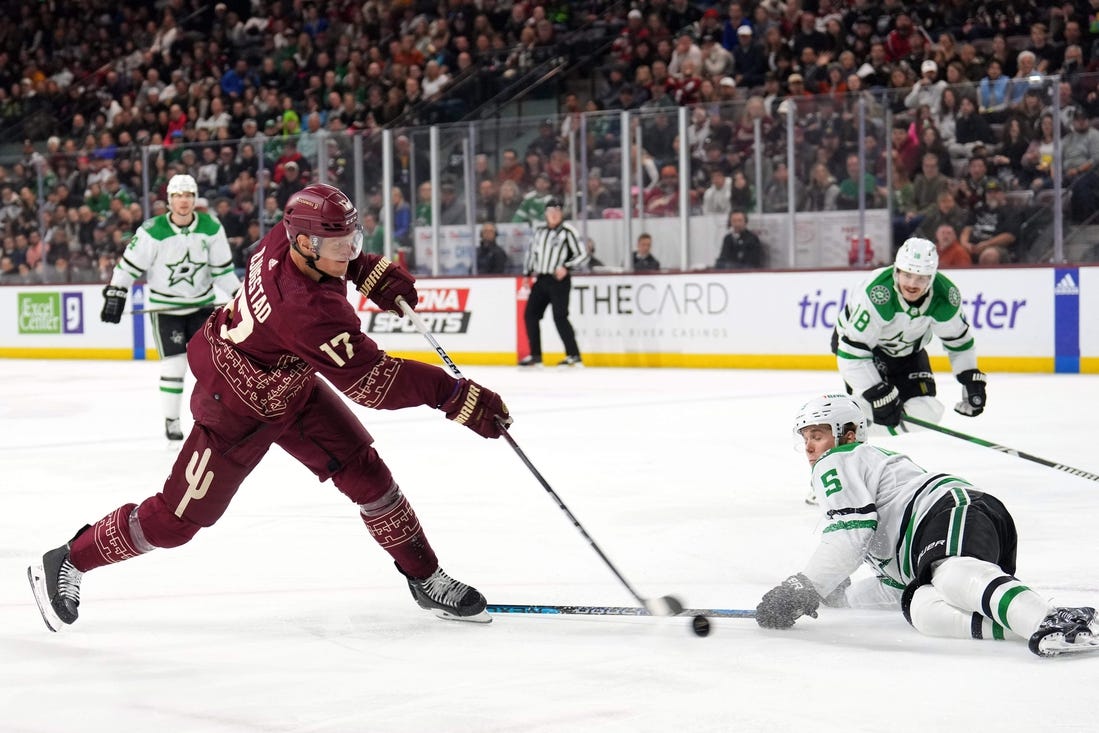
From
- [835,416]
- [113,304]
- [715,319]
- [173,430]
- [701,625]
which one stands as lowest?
[173,430]

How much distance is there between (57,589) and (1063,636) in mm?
2380

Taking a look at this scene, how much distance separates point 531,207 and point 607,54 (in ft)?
12.3

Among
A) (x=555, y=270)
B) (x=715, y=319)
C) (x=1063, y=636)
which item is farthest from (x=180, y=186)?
(x=715, y=319)

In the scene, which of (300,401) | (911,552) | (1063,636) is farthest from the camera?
(300,401)

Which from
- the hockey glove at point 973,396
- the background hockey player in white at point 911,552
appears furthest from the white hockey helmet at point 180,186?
the background hockey player in white at point 911,552

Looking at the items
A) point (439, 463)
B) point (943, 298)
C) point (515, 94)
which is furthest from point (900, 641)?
point (515, 94)

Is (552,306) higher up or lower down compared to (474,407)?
lower down

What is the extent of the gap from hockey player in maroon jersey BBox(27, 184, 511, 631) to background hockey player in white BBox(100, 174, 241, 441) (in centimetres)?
432

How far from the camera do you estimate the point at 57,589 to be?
3637 millimetres

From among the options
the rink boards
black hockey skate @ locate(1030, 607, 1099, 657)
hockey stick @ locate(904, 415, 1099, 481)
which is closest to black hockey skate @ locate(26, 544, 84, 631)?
black hockey skate @ locate(1030, 607, 1099, 657)

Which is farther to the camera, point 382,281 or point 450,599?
point 382,281

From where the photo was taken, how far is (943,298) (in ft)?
17.5

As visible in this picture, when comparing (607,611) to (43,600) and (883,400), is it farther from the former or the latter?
(883,400)

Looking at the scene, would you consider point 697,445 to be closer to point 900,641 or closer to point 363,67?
point 900,641
